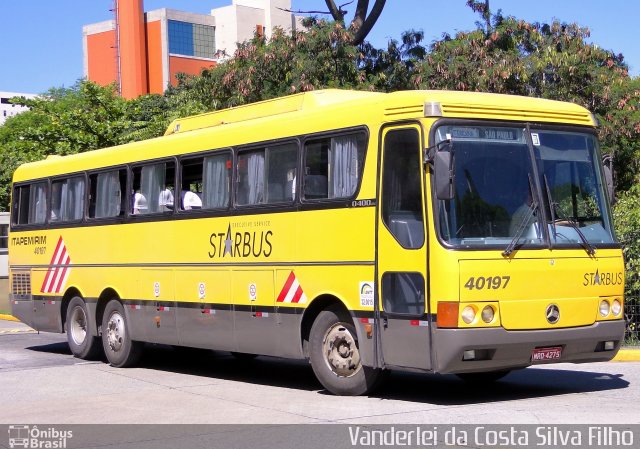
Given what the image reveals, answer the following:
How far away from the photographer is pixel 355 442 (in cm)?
906

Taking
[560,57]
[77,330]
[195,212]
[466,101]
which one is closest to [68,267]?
[77,330]

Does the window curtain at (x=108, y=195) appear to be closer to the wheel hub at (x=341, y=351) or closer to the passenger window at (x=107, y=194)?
the passenger window at (x=107, y=194)

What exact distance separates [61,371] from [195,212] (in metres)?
3.57

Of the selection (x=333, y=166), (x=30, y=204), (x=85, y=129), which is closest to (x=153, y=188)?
(x=333, y=166)

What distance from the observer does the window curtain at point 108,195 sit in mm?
16938

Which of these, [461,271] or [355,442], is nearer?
[355,442]

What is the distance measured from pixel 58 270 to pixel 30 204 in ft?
6.43

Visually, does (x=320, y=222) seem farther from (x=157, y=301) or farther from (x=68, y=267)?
(x=68, y=267)

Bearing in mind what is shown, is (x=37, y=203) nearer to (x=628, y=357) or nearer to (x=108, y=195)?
(x=108, y=195)

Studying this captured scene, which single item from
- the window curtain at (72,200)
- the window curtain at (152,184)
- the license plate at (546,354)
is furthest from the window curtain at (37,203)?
the license plate at (546,354)

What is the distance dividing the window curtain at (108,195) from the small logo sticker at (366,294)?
645cm

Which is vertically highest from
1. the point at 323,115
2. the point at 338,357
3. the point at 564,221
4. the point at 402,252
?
the point at 323,115

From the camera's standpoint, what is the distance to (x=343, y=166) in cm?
1215

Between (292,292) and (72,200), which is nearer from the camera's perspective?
(292,292)
